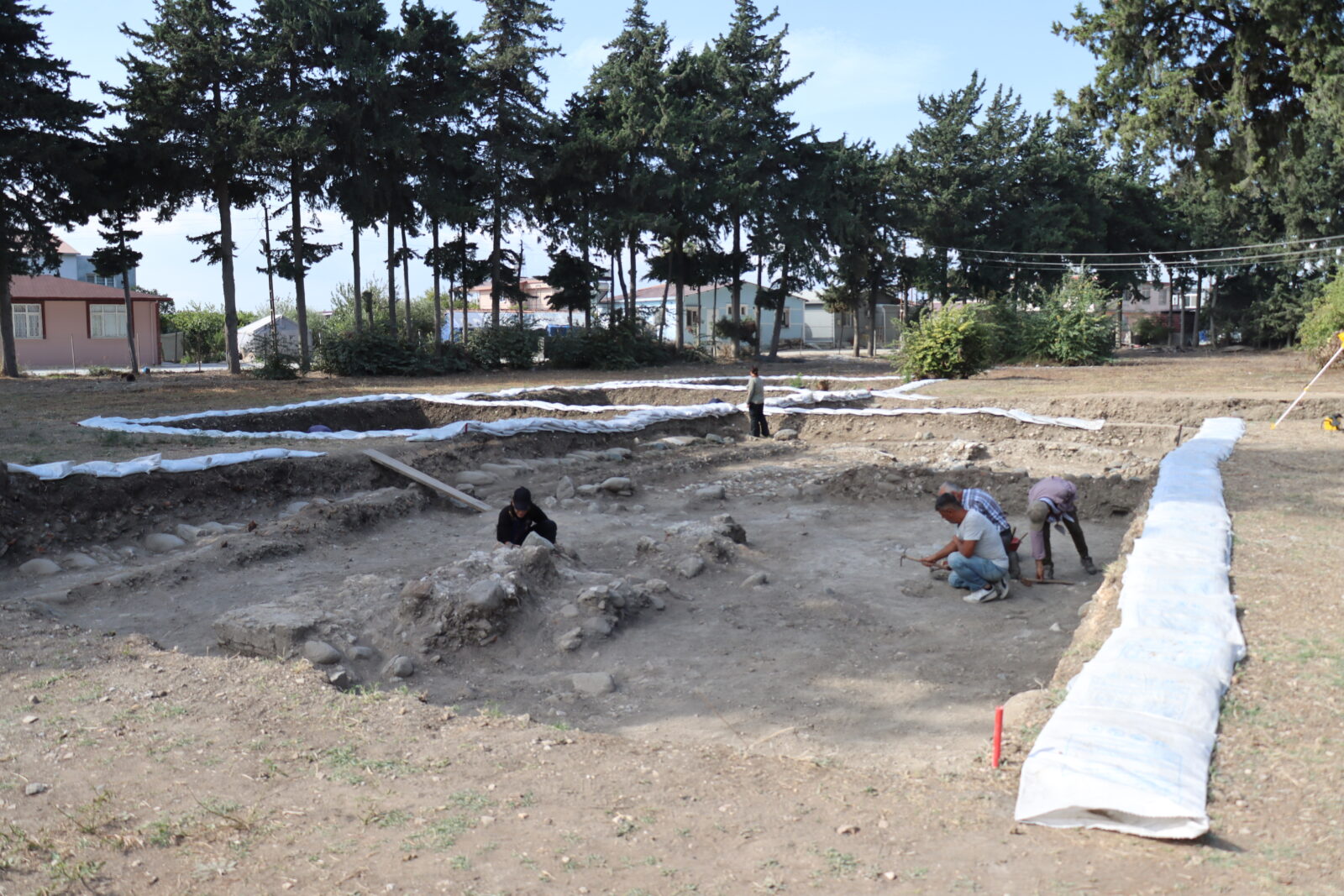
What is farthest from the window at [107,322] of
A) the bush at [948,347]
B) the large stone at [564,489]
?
the large stone at [564,489]

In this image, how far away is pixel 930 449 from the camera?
13.9 meters

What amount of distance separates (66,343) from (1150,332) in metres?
49.0

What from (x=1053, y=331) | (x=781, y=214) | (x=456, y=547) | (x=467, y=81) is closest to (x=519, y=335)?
(x=467, y=81)

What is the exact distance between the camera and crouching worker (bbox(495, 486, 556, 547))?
7.93 meters

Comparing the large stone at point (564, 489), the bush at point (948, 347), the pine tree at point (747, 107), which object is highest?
the pine tree at point (747, 107)

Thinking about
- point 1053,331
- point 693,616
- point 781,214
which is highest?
point 781,214

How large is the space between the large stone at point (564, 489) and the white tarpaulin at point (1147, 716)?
21.3 ft

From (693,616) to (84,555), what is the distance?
5.27m

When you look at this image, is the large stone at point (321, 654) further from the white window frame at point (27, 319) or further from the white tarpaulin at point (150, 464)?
the white window frame at point (27, 319)

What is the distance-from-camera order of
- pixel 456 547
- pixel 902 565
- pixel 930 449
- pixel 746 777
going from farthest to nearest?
pixel 930 449 < pixel 456 547 < pixel 902 565 < pixel 746 777

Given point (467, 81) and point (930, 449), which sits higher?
point (467, 81)

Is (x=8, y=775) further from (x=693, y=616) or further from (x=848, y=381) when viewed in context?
(x=848, y=381)

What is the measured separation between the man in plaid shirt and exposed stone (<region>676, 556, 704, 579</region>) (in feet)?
6.26

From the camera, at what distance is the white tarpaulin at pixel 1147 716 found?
3232 mm
